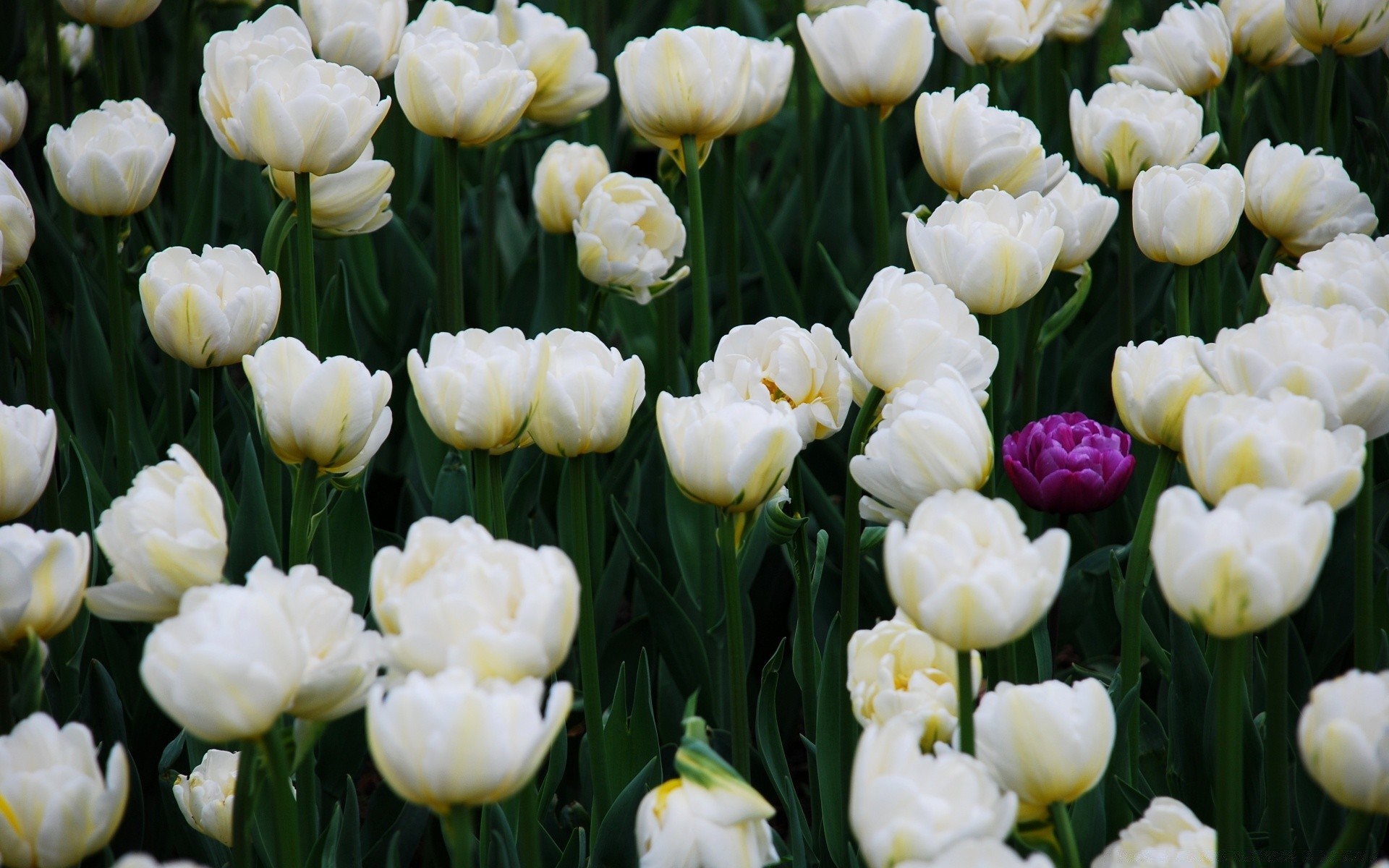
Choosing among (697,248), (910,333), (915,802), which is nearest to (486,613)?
(915,802)

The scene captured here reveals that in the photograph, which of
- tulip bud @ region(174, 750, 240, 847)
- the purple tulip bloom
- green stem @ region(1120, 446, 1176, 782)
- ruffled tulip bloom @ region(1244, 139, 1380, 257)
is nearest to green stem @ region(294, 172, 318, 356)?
tulip bud @ region(174, 750, 240, 847)

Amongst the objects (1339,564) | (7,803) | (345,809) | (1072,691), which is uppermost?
(1072,691)

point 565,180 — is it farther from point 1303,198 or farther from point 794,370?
point 1303,198

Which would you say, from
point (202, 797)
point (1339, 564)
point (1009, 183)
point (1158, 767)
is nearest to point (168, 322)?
point (202, 797)

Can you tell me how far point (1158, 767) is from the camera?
53.5 inches

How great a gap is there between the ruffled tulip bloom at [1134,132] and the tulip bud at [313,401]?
1.03 m

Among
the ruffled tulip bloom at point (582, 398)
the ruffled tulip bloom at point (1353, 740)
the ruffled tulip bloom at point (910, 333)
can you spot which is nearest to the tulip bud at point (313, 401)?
the ruffled tulip bloom at point (582, 398)

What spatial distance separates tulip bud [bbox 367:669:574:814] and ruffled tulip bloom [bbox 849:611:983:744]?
1.16 feet

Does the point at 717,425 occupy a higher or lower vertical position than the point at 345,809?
higher

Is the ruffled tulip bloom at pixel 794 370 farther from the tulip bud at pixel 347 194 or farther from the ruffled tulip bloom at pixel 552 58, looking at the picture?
the ruffled tulip bloom at pixel 552 58

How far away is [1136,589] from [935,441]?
31 cm

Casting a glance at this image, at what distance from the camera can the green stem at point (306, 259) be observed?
59.0 inches

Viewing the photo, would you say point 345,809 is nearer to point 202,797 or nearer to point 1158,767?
point 202,797

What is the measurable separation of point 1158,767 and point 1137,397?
426 millimetres
